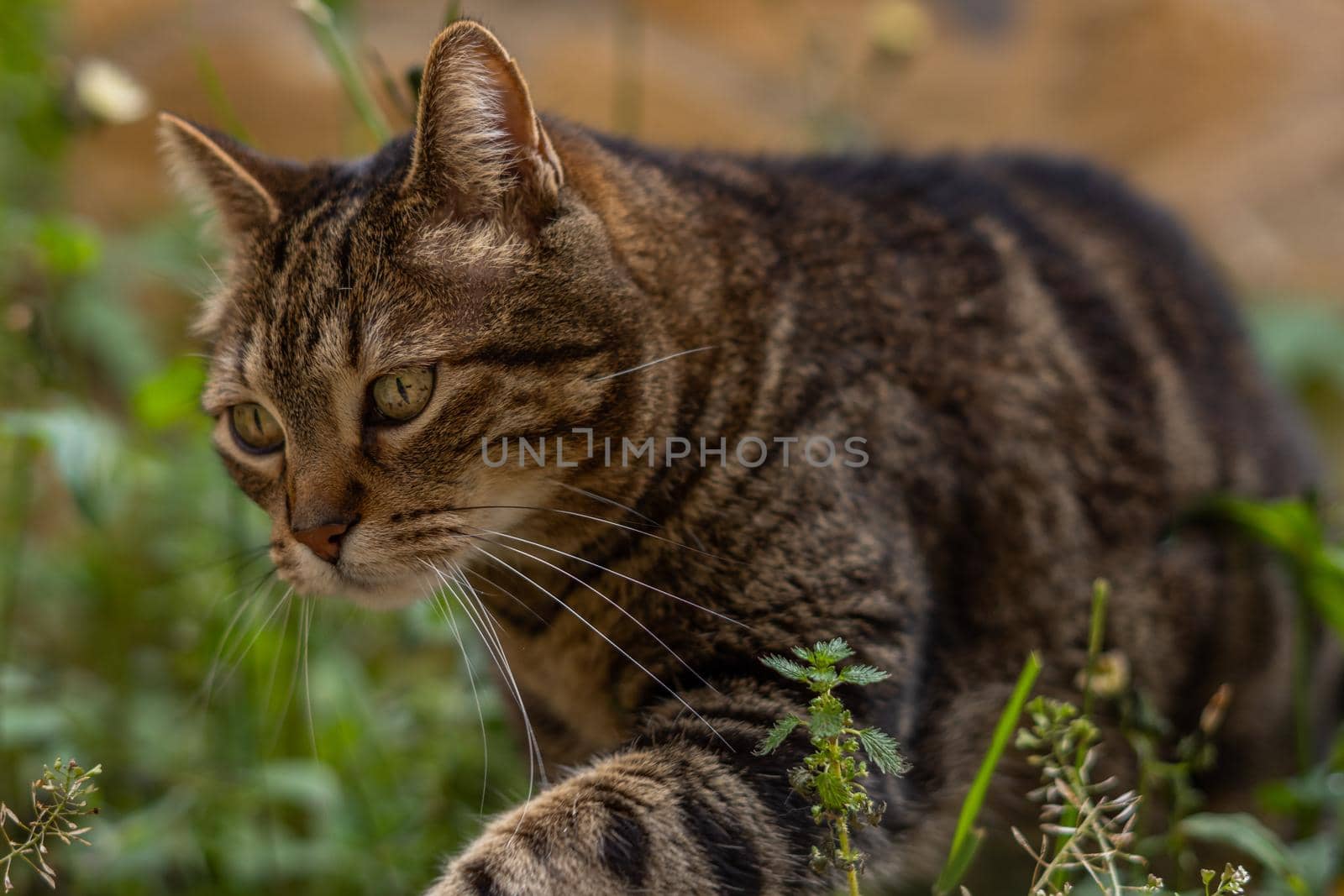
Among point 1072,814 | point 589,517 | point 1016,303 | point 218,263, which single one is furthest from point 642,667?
point 218,263

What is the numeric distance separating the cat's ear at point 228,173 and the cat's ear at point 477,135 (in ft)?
1.14

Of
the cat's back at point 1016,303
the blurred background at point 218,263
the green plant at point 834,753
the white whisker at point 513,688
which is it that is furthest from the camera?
the blurred background at point 218,263

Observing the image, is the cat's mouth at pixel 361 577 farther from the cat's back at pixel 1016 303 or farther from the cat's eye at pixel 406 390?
the cat's back at pixel 1016 303

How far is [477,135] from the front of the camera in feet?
5.16

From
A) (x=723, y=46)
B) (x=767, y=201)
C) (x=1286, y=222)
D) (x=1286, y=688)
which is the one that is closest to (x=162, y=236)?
(x=723, y=46)

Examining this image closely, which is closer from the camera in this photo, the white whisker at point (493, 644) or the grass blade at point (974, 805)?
the grass blade at point (974, 805)

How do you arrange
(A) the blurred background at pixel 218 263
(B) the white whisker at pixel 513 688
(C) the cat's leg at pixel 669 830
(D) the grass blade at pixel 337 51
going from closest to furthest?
1. (C) the cat's leg at pixel 669 830
2. (B) the white whisker at pixel 513 688
3. (D) the grass blade at pixel 337 51
4. (A) the blurred background at pixel 218 263

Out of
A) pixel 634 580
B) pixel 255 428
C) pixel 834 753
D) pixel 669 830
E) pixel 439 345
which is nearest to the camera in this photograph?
pixel 834 753

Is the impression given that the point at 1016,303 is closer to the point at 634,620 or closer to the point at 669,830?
the point at 634,620

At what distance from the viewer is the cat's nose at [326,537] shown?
158 cm

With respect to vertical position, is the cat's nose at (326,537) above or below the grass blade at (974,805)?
above

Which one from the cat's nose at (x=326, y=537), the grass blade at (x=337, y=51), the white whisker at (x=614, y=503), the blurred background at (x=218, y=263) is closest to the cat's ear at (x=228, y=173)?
the blurred background at (x=218, y=263)

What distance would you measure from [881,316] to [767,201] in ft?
0.89

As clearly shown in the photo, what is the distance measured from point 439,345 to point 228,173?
0.57 m
